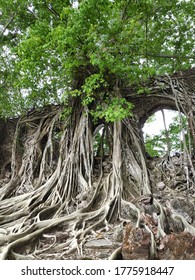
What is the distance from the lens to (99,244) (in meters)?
2.37

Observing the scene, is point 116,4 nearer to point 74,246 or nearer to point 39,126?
point 39,126

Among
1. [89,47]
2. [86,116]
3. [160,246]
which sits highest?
[89,47]

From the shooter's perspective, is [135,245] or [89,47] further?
[89,47]

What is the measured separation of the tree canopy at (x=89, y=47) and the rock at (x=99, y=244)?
149cm

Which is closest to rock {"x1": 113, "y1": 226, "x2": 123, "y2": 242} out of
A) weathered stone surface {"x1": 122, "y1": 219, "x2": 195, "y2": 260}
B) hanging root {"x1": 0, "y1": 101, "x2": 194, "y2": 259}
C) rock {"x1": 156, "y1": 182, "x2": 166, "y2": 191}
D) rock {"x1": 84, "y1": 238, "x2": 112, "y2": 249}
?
rock {"x1": 84, "y1": 238, "x2": 112, "y2": 249}

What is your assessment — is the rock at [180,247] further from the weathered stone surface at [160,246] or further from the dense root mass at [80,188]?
the dense root mass at [80,188]

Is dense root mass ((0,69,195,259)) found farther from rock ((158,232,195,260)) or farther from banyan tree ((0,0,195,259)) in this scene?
rock ((158,232,195,260))

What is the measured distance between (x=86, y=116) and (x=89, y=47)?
4.40ft

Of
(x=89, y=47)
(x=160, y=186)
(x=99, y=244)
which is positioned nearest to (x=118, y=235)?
(x=99, y=244)

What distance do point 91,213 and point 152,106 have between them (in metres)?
2.68

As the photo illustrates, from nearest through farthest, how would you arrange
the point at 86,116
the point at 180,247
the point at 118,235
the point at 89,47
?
1. the point at 180,247
2. the point at 118,235
3. the point at 89,47
4. the point at 86,116

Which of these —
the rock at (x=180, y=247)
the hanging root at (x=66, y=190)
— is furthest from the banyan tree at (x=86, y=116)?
the rock at (x=180, y=247)

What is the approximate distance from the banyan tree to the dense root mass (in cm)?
2

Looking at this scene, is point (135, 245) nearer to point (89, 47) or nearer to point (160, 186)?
point (160, 186)
